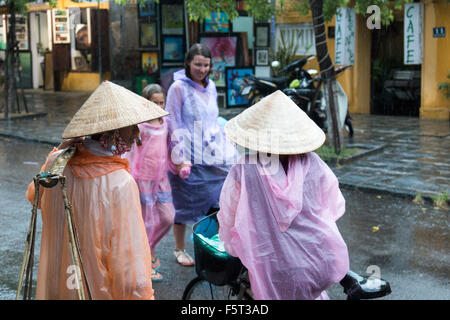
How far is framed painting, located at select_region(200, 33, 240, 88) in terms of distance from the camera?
16.6 meters

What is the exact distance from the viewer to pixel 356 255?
593cm

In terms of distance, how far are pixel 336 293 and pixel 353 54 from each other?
10935mm

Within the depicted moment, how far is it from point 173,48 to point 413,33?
5938 millimetres

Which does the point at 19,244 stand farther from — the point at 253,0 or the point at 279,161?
the point at 253,0

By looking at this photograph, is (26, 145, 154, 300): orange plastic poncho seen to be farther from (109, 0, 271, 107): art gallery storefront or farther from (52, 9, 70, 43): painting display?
(52, 9, 70, 43): painting display

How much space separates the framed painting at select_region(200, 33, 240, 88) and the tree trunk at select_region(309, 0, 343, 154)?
6540 mm

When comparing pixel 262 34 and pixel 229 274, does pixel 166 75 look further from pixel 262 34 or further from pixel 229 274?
pixel 229 274

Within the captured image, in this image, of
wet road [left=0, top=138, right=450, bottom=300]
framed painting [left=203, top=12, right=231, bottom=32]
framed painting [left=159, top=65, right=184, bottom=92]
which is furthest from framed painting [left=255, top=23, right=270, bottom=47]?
wet road [left=0, top=138, right=450, bottom=300]

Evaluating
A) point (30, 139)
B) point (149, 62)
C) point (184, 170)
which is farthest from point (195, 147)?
point (149, 62)

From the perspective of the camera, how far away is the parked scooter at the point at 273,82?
12641mm

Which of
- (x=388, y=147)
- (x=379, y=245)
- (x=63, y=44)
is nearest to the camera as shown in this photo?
(x=379, y=245)

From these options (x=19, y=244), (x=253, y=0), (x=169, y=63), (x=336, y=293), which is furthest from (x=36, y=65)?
(x=336, y=293)

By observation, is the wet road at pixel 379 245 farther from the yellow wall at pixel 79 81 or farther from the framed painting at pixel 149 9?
the yellow wall at pixel 79 81

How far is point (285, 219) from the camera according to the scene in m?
3.03
